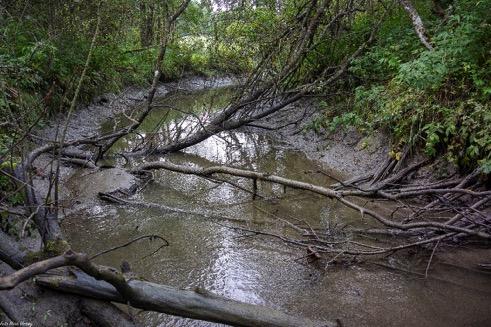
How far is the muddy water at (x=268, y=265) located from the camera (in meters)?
3.55

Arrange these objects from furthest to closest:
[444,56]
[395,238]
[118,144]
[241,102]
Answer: [118,144] → [241,102] → [444,56] → [395,238]

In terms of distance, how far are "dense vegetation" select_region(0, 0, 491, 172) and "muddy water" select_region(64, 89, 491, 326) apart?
1.32m

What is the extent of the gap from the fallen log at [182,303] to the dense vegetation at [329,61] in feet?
4.03

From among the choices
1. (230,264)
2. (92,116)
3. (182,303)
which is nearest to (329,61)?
(92,116)

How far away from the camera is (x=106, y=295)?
9.29 ft

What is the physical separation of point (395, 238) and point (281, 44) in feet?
16.6

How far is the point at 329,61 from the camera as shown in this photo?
31.2ft

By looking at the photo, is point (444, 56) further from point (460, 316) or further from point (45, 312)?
point (45, 312)

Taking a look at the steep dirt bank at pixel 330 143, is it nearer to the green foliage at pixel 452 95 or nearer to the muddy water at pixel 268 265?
the green foliage at pixel 452 95

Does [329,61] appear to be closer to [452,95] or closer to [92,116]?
[452,95]

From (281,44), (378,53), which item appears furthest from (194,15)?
(378,53)

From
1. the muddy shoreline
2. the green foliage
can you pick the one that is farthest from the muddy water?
the green foliage

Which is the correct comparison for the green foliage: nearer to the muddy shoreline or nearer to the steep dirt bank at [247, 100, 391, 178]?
the steep dirt bank at [247, 100, 391, 178]

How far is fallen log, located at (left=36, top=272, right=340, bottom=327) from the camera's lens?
9.16 feet
